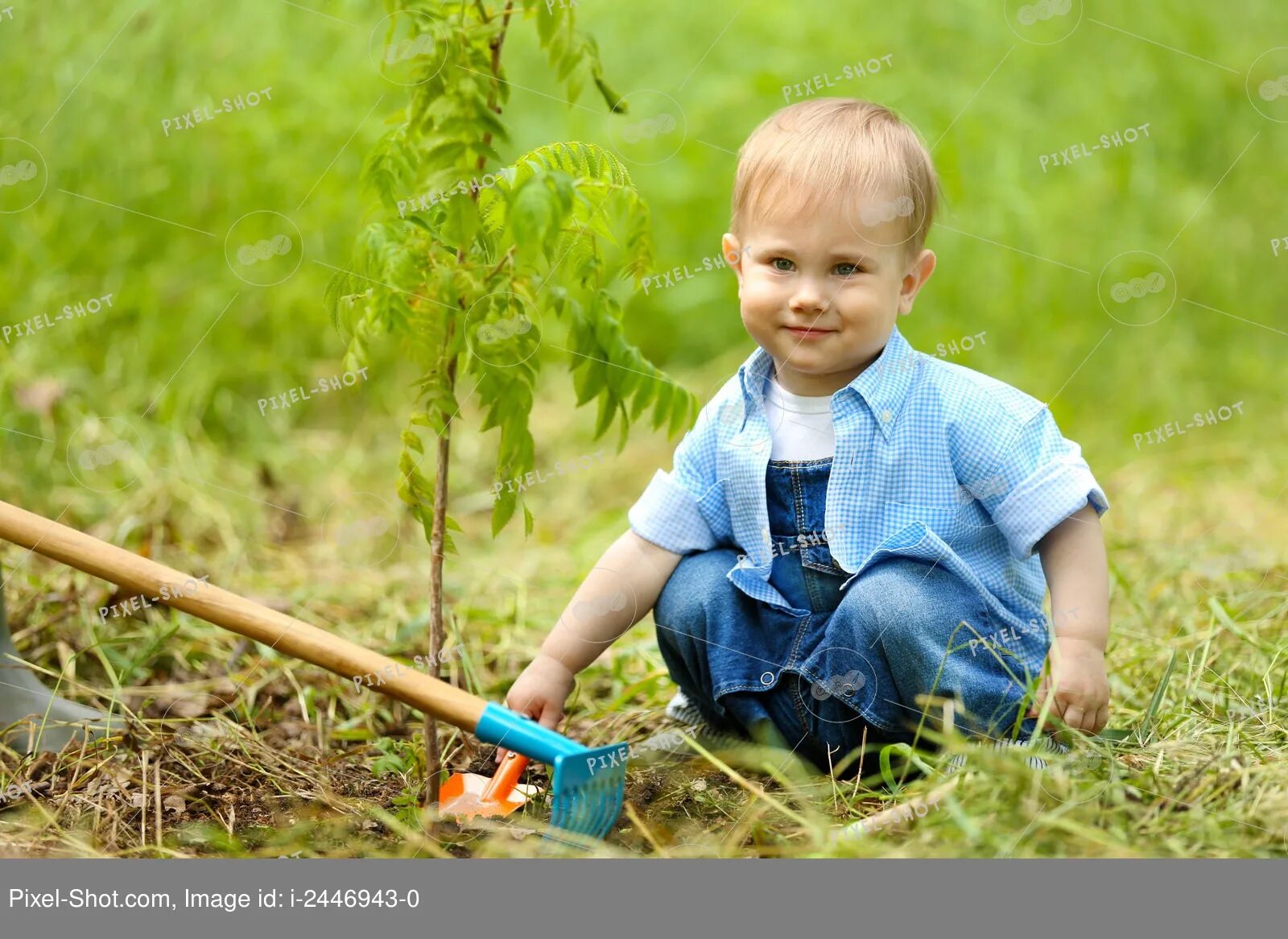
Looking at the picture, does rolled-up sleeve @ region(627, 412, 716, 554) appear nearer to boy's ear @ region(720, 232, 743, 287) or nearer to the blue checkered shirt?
the blue checkered shirt

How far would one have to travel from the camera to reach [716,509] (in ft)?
7.06

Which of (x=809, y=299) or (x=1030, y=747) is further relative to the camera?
(x=809, y=299)

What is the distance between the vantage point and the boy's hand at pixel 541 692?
2.04 m

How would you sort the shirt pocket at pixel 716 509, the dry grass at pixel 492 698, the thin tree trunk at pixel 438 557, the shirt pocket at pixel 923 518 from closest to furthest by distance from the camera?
the dry grass at pixel 492 698, the thin tree trunk at pixel 438 557, the shirt pocket at pixel 923 518, the shirt pocket at pixel 716 509

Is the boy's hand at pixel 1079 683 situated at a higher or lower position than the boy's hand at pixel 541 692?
higher

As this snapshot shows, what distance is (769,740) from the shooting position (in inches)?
82.5

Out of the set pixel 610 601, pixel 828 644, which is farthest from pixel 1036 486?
pixel 610 601

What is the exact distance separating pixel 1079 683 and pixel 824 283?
0.65 metres

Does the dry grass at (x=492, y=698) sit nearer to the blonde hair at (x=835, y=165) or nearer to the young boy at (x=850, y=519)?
the young boy at (x=850, y=519)

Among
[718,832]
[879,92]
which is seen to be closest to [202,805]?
[718,832]

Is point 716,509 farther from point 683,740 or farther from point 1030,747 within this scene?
point 1030,747

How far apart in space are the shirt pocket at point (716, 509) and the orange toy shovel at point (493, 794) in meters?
0.47

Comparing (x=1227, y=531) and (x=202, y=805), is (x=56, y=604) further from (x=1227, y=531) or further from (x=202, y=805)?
(x=1227, y=531)

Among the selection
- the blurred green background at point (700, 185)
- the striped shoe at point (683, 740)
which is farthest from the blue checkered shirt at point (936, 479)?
the blurred green background at point (700, 185)
